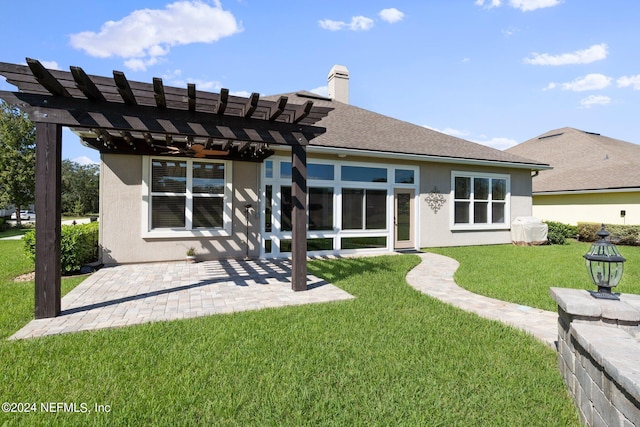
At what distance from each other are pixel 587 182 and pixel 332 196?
15106mm

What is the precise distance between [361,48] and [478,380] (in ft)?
35.9

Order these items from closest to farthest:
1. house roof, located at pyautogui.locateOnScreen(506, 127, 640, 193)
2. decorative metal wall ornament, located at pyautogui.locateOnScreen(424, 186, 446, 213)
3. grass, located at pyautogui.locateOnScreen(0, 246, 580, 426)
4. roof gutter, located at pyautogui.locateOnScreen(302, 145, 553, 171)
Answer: grass, located at pyautogui.locateOnScreen(0, 246, 580, 426)
roof gutter, located at pyautogui.locateOnScreen(302, 145, 553, 171)
decorative metal wall ornament, located at pyautogui.locateOnScreen(424, 186, 446, 213)
house roof, located at pyautogui.locateOnScreen(506, 127, 640, 193)

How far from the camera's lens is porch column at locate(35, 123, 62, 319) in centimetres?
420

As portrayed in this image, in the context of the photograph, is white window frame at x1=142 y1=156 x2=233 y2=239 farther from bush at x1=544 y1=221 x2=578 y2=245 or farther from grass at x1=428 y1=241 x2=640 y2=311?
bush at x1=544 y1=221 x2=578 y2=245

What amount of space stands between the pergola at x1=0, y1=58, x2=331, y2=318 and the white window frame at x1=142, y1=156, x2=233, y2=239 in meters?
3.67

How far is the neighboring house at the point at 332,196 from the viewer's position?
26.6 ft

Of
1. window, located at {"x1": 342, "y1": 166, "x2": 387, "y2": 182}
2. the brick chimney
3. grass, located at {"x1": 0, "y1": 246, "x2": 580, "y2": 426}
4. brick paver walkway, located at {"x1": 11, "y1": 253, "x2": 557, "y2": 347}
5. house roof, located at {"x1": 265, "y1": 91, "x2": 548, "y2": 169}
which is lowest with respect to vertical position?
grass, located at {"x1": 0, "y1": 246, "x2": 580, "y2": 426}

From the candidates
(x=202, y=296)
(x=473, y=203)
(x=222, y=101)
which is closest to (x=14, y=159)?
(x=202, y=296)

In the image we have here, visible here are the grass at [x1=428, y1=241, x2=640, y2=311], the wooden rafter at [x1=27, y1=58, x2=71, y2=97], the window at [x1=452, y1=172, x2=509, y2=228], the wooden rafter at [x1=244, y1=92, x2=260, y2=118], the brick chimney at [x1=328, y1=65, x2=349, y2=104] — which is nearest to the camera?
the wooden rafter at [x1=27, y1=58, x2=71, y2=97]

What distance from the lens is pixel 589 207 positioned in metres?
15.9

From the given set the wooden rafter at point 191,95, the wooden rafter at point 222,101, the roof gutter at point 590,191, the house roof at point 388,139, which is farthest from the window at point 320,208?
the roof gutter at point 590,191

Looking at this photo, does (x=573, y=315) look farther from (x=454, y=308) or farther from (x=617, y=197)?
(x=617, y=197)

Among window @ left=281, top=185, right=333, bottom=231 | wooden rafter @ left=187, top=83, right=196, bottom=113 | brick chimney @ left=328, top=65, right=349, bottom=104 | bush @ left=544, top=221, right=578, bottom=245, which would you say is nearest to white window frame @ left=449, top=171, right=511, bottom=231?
bush @ left=544, top=221, right=578, bottom=245

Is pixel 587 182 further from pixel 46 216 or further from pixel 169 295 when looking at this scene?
pixel 46 216
